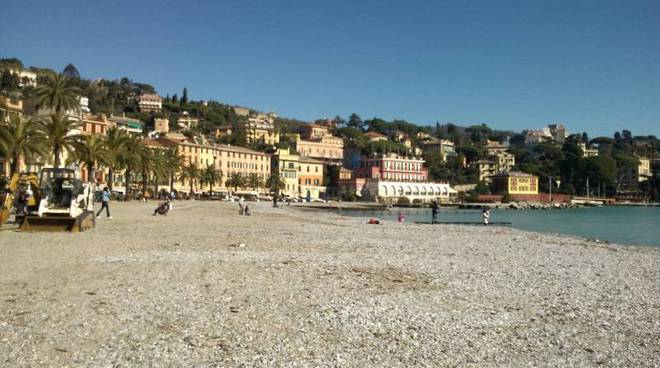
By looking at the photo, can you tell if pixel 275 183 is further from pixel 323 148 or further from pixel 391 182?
pixel 323 148

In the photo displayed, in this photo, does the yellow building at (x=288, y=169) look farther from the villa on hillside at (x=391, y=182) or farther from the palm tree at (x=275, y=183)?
the villa on hillside at (x=391, y=182)

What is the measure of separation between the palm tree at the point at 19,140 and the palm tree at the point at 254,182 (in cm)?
8096

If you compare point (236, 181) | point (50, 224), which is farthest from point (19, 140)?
point (236, 181)

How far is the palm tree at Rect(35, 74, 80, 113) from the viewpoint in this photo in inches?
2322

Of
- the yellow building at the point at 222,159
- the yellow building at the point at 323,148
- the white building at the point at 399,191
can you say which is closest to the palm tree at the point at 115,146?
the yellow building at the point at 222,159

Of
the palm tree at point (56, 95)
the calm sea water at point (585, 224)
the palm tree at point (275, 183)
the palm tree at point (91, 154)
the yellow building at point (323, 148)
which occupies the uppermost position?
the yellow building at point (323, 148)

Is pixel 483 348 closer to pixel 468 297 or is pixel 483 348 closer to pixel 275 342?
pixel 275 342

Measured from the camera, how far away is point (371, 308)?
34.5ft

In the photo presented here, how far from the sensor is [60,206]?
24688mm

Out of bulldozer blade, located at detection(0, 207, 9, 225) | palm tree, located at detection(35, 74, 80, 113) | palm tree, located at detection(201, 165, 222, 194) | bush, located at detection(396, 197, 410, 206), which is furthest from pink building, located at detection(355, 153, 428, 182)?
bulldozer blade, located at detection(0, 207, 9, 225)

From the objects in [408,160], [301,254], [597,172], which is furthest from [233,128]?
[301,254]

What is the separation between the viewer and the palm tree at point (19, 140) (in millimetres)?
38438

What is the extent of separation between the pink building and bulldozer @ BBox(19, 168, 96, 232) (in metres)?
113

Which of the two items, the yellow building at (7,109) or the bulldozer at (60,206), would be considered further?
the yellow building at (7,109)
